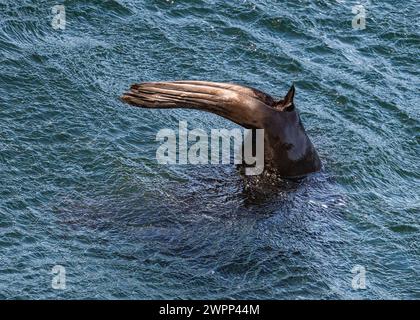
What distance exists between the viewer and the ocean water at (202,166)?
36.4ft

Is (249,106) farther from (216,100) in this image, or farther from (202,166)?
(202,166)

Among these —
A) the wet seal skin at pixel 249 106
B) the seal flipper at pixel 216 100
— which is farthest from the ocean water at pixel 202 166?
the seal flipper at pixel 216 100

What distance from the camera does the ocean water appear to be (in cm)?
1109

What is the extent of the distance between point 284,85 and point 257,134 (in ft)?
11.8

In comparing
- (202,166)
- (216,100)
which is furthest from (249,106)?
(202,166)

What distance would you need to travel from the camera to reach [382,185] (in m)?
13.5

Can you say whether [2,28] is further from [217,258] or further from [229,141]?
[217,258]

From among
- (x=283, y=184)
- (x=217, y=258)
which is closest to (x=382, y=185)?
(x=283, y=184)

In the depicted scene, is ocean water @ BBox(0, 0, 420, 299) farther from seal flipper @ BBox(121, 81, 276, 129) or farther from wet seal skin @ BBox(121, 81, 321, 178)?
seal flipper @ BBox(121, 81, 276, 129)

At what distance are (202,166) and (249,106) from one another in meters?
1.42

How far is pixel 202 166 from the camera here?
42.6 ft

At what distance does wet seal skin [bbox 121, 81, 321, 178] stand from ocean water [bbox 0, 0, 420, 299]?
0.34 meters

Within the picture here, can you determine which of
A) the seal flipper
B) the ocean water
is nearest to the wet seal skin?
the seal flipper

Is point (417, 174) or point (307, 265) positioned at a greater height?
point (417, 174)
